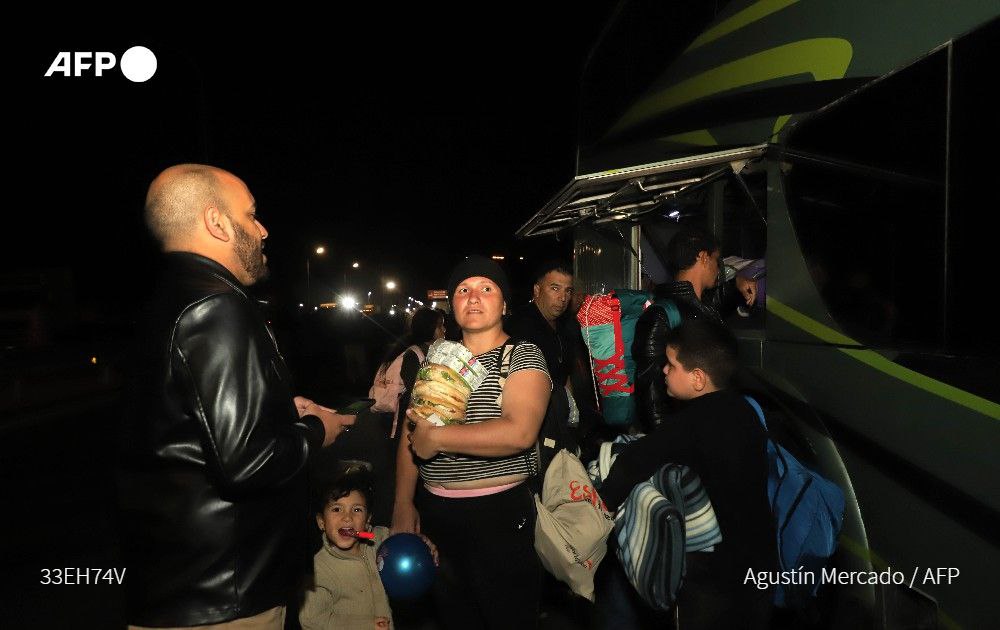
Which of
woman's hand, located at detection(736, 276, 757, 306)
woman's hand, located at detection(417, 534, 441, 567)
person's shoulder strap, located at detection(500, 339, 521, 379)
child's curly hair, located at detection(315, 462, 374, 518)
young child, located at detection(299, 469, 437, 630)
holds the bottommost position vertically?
young child, located at detection(299, 469, 437, 630)

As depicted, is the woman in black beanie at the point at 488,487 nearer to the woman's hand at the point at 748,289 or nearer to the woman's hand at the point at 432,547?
the woman's hand at the point at 432,547

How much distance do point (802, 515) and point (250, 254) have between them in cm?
264

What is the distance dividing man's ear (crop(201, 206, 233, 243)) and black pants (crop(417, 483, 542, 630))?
1.48m

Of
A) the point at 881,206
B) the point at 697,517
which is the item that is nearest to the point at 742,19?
the point at 881,206

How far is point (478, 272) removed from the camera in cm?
321

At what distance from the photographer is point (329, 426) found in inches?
98.0

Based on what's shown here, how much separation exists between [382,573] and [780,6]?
3990 millimetres

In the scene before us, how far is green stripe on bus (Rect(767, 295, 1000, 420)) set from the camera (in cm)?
244

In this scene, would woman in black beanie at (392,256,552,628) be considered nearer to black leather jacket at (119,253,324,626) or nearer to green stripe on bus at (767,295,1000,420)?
black leather jacket at (119,253,324,626)

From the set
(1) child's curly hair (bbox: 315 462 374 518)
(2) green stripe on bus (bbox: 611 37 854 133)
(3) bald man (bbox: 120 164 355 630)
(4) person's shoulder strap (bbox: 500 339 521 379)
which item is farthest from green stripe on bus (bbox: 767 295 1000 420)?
(1) child's curly hair (bbox: 315 462 374 518)

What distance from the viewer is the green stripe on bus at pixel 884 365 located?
2.44m

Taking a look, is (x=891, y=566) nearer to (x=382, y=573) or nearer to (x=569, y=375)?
(x=382, y=573)

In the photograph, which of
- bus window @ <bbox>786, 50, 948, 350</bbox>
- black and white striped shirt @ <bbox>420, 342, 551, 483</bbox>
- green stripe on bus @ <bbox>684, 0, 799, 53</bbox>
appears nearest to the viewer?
bus window @ <bbox>786, 50, 948, 350</bbox>

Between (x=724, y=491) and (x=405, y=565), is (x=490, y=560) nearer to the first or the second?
(x=405, y=565)
